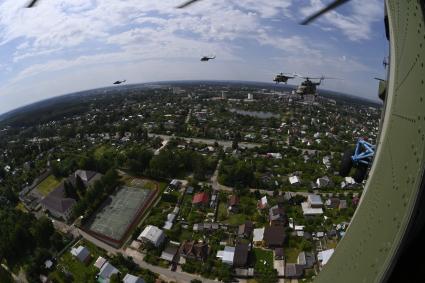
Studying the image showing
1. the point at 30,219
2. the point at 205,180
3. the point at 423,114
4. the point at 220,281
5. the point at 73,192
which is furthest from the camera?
the point at 205,180

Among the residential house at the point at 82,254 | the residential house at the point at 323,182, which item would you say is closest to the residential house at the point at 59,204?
the residential house at the point at 82,254

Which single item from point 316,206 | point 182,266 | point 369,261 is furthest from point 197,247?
point 369,261

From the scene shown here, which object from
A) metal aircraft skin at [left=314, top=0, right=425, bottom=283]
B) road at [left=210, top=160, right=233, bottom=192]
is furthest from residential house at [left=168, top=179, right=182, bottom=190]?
metal aircraft skin at [left=314, top=0, right=425, bottom=283]

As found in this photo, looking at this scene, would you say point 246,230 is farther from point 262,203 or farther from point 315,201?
point 315,201

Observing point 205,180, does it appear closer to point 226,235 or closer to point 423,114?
point 226,235

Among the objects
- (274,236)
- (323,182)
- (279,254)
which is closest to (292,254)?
(279,254)

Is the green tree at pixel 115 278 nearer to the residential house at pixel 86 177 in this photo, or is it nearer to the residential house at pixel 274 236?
the residential house at pixel 274 236
